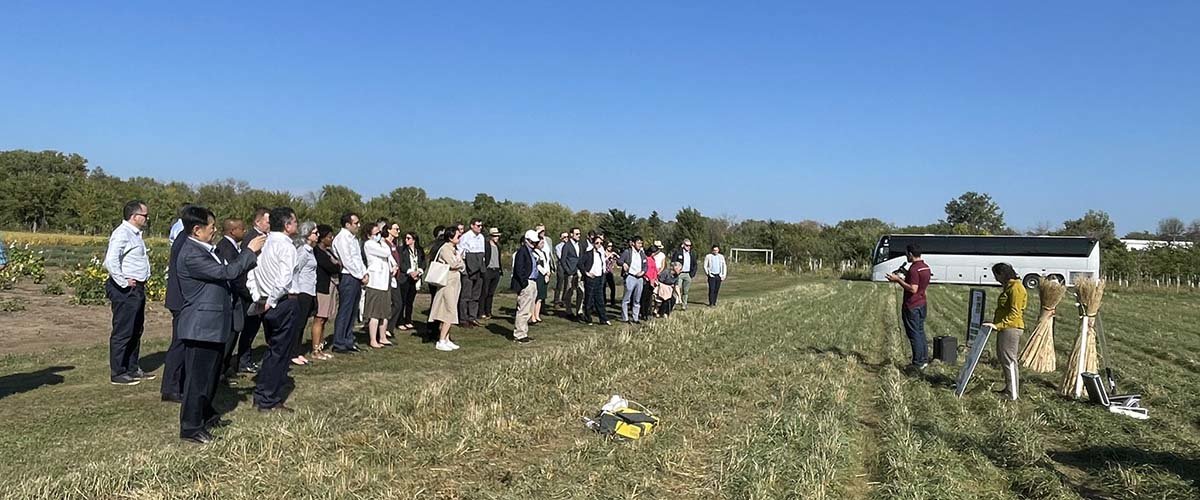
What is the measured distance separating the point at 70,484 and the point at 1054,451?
6.69 m

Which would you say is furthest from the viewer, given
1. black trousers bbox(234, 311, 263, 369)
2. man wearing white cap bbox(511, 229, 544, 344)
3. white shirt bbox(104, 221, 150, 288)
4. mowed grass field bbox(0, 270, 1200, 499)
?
man wearing white cap bbox(511, 229, 544, 344)

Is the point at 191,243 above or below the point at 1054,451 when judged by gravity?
above

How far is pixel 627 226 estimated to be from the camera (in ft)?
175

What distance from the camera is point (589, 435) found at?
18.7 feet

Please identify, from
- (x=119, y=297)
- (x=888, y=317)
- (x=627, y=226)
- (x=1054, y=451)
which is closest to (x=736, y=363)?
(x=1054, y=451)

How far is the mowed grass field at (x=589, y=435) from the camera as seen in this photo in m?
4.48

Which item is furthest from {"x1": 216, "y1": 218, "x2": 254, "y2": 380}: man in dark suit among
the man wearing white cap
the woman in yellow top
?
the woman in yellow top

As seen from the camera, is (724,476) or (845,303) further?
(845,303)

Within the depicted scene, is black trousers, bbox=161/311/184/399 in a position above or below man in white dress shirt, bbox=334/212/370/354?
below

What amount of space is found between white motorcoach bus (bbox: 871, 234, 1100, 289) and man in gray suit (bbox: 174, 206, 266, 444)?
40.1 meters

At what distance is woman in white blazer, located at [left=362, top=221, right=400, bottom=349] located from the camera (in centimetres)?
965

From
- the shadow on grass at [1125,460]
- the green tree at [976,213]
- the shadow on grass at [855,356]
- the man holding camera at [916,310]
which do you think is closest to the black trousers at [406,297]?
the shadow on grass at [855,356]

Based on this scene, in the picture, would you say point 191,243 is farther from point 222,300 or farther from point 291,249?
point 291,249

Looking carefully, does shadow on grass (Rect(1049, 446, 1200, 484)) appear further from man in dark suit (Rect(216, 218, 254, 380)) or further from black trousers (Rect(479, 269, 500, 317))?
black trousers (Rect(479, 269, 500, 317))
